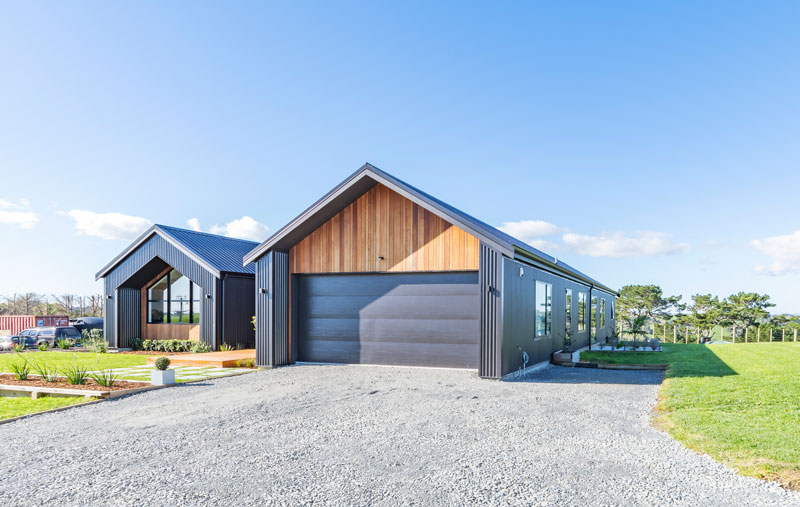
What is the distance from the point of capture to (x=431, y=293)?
11820 mm

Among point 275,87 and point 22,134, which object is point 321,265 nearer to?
point 275,87

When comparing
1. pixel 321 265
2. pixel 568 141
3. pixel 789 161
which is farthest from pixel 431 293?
pixel 789 161

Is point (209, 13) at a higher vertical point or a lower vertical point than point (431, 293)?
higher

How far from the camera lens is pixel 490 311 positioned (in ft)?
34.2

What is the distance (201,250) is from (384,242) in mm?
9137

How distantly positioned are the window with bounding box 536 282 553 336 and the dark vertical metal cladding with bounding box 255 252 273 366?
685 cm

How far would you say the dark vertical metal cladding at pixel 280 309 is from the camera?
12711 mm

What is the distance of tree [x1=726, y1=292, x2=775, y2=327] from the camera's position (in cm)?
3138

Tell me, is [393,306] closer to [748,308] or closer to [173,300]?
[173,300]

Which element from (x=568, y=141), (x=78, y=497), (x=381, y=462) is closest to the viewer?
(x=78, y=497)

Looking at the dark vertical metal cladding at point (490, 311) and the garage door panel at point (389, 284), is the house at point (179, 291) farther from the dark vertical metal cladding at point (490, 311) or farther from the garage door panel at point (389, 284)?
the dark vertical metal cladding at point (490, 311)

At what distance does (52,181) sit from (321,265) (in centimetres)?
1122

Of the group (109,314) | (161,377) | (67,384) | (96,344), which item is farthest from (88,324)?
(161,377)

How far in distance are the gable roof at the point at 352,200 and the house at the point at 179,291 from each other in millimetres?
5152
